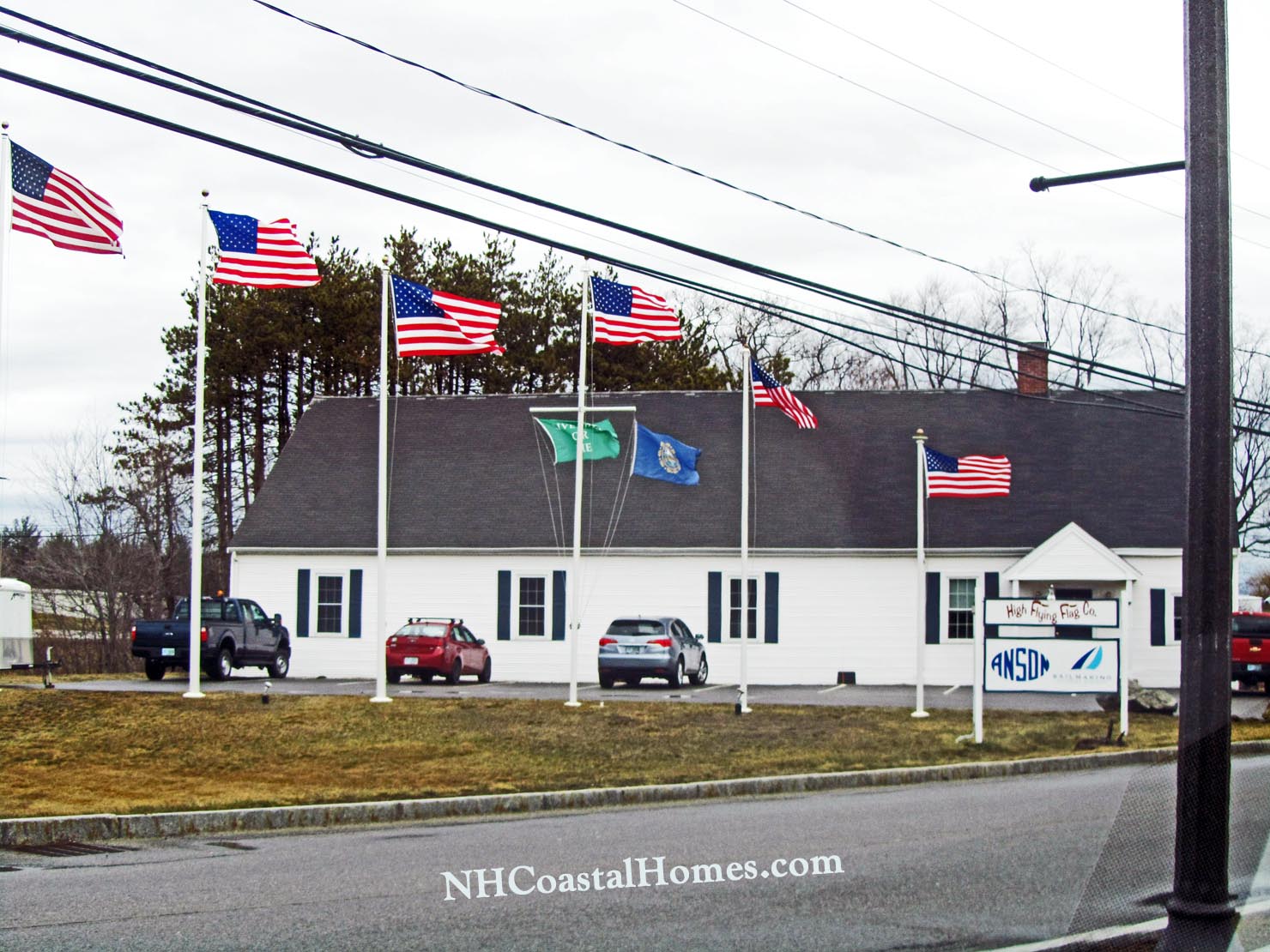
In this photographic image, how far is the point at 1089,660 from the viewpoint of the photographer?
69.8 ft

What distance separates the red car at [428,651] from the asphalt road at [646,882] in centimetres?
1916

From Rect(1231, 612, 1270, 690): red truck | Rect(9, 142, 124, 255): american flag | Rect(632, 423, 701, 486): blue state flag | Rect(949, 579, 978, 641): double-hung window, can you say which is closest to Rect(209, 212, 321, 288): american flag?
Rect(9, 142, 124, 255): american flag

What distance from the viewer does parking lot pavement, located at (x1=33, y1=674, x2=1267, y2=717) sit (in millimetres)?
28594

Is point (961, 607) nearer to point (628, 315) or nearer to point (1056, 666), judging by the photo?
point (628, 315)

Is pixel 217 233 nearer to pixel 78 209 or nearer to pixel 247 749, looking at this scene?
pixel 78 209

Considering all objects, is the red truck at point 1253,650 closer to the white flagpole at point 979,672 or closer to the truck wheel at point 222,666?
the white flagpole at point 979,672

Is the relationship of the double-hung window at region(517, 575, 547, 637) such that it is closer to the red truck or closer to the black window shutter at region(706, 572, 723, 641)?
the black window shutter at region(706, 572, 723, 641)

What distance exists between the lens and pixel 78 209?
18.5 metres

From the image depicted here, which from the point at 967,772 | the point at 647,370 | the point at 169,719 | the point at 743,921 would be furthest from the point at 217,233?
the point at 647,370

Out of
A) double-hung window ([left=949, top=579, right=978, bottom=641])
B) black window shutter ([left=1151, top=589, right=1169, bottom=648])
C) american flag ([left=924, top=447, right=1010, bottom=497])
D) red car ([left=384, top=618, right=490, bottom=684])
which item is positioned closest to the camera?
american flag ([left=924, top=447, right=1010, bottom=497])

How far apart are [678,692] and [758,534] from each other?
7712 mm

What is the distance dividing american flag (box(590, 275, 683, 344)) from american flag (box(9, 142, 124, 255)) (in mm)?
8293

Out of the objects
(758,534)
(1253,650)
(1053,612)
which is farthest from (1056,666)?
(1253,650)

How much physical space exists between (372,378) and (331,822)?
45.9 m
